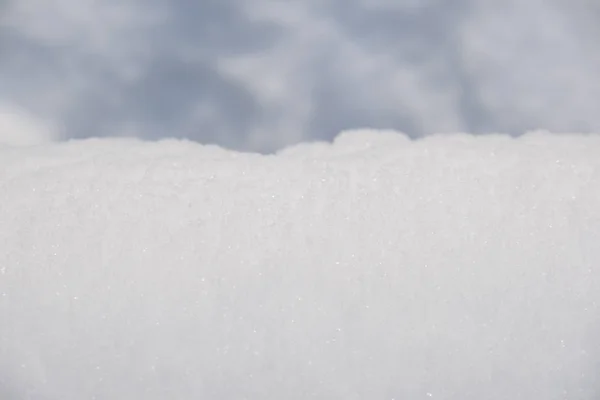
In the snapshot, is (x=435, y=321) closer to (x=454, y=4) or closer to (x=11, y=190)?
(x=11, y=190)

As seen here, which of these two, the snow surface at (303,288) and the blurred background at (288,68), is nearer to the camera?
the snow surface at (303,288)

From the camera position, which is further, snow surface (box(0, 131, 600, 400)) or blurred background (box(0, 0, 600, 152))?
blurred background (box(0, 0, 600, 152))

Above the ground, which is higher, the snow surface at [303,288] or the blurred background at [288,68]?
the blurred background at [288,68]

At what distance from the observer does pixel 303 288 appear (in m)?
0.32

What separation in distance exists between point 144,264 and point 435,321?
5.3 inches

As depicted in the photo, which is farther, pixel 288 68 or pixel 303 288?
pixel 288 68

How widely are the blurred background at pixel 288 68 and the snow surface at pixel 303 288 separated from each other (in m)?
0.19

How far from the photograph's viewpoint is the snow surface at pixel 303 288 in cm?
32

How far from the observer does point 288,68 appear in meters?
0.54

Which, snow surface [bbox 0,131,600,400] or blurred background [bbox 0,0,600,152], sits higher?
blurred background [bbox 0,0,600,152]

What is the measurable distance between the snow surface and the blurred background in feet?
0.62

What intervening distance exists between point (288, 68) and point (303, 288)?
10.5 inches

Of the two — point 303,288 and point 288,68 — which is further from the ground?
point 288,68

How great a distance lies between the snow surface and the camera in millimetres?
316
